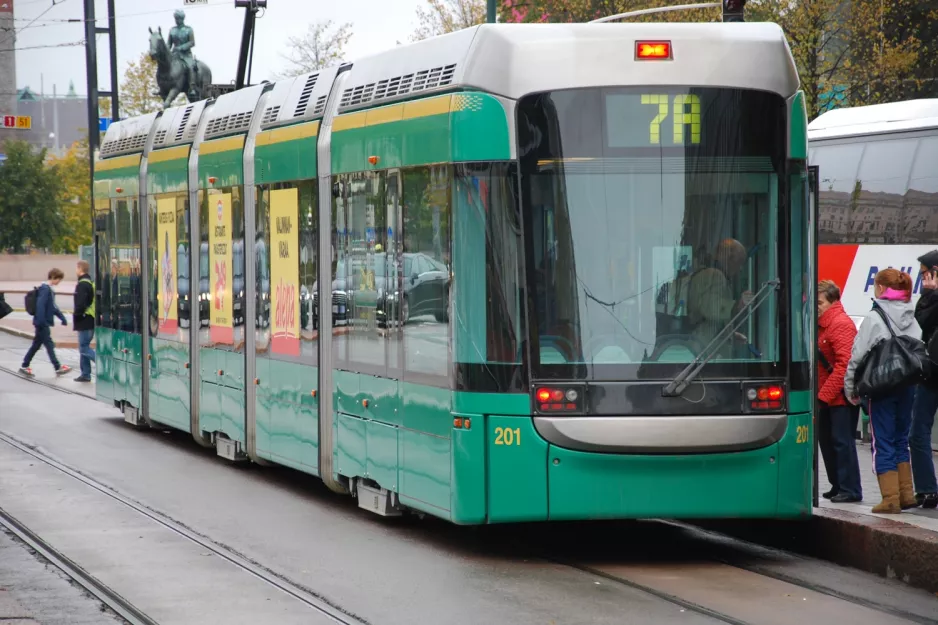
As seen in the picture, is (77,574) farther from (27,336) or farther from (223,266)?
(27,336)

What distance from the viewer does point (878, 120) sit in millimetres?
17344

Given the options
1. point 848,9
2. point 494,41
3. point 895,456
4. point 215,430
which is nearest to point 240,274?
point 215,430

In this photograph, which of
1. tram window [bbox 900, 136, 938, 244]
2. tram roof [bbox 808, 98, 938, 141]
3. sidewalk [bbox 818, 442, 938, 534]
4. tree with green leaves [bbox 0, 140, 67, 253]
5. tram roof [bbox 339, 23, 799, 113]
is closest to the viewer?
tram roof [bbox 339, 23, 799, 113]

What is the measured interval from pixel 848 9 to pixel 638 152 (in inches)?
797

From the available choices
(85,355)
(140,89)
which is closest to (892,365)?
(85,355)

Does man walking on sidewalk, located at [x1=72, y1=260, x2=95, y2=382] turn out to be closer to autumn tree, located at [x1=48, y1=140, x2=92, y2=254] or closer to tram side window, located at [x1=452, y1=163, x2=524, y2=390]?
tram side window, located at [x1=452, y1=163, x2=524, y2=390]

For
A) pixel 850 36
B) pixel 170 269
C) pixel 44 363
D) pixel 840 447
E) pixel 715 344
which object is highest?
pixel 850 36

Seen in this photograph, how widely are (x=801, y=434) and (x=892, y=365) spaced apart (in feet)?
3.22

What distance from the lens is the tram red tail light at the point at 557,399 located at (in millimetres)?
8867

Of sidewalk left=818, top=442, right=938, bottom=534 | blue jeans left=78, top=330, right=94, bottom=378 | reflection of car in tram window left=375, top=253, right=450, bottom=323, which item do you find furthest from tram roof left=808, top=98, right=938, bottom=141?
blue jeans left=78, top=330, right=94, bottom=378

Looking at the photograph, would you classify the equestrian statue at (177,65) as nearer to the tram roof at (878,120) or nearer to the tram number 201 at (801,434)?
the tram roof at (878,120)

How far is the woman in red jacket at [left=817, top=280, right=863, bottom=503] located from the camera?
10.6m

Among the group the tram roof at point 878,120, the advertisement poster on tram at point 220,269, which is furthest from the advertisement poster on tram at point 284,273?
the tram roof at point 878,120

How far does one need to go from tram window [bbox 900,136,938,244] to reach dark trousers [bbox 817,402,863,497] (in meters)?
5.73
